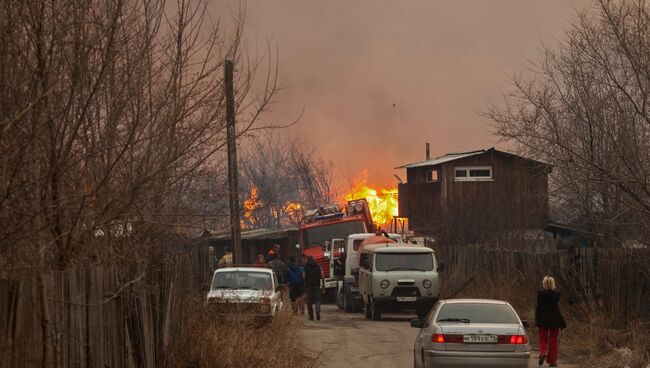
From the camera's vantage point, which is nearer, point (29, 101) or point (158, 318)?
point (29, 101)

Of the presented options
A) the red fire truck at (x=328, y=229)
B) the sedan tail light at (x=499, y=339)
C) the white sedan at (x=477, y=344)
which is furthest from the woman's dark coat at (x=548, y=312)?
the red fire truck at (x=328, y=229)

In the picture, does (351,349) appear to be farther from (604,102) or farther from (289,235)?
(289,235)

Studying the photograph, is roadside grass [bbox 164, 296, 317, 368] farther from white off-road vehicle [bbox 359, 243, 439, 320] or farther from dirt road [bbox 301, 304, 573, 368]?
white off-road vehicle [bbox 359, 243, 439, 320]

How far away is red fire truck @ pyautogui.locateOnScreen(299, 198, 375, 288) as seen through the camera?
43.4 metres

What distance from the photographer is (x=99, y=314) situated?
35.9ft

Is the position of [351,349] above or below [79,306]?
below

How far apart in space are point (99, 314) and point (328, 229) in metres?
33.5

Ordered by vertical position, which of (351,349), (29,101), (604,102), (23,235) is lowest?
(351,349)

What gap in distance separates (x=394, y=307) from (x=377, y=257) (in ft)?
5.71

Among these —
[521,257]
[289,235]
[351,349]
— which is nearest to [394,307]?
[521,257]

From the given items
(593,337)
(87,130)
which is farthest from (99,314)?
(593,337)

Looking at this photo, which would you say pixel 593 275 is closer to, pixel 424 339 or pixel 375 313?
pixel 375 313

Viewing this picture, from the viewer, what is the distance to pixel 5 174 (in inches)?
287

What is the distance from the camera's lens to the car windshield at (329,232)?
145 ft
